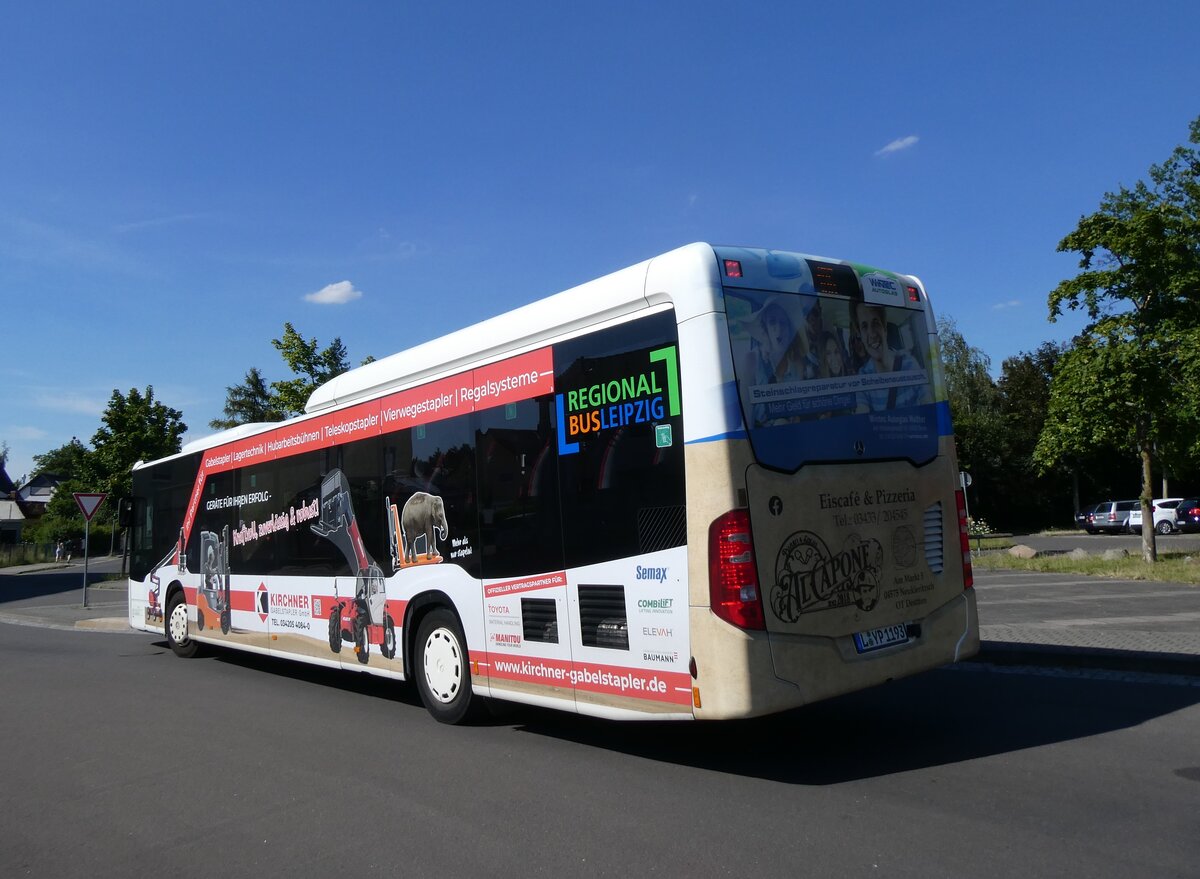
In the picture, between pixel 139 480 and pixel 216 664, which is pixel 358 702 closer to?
pixel 216 664

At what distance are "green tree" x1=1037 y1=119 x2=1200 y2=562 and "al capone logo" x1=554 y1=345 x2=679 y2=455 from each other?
16953 mm

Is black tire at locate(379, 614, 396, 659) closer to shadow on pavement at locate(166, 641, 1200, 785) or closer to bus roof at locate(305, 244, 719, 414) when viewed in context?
shadow on pavement at locate(166, 641, 1200, 785)

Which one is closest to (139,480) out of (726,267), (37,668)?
(37,668)

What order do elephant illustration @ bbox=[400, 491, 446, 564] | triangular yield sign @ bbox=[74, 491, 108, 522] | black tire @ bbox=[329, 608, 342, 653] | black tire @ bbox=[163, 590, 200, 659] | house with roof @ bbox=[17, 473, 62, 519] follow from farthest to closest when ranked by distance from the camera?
house with roof @ bbox=[17, 473, 62, 519]
triangular yield sign @ bbox=[74, 491, 108, 522]
black tire @ bbox=[163, 590, 200, 659]
black tire @ bbox=[329, 608, 342, 653]
elephant illustration @ bbox=[400, 491, 446, 564]

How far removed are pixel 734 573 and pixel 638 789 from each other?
1495 millimetres

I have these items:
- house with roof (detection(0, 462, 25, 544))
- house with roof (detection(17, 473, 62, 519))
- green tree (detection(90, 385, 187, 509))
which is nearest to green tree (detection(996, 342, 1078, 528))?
green tree (detection(90, 385, 187, 509))

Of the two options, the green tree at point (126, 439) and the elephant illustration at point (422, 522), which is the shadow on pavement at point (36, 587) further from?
the elephant illustration at point (422, 522)

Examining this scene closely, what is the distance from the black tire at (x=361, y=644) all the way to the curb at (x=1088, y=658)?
549 centimetres

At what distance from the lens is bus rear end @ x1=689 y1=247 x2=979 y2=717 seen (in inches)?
209

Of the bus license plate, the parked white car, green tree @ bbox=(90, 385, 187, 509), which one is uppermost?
green tree @ bbox=(90, 385, 187, 509)

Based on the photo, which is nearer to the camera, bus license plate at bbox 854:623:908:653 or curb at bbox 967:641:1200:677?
bus license plate at bbox 854:623:908:653

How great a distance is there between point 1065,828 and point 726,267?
11.4ft

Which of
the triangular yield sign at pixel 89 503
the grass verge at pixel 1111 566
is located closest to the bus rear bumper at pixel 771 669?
the grass verge at pixel 1111 566

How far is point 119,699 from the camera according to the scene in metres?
9.88
